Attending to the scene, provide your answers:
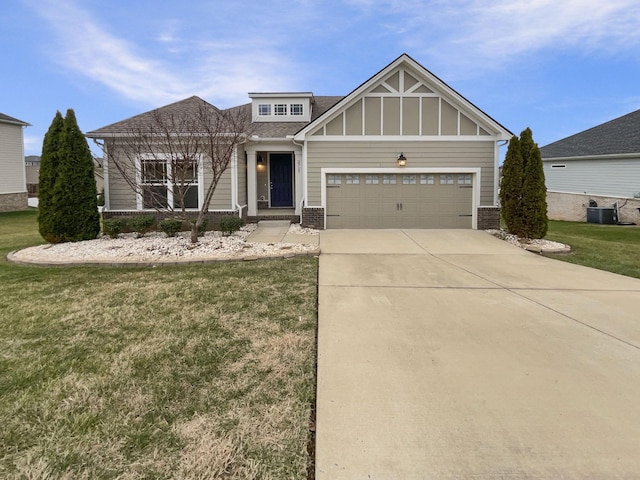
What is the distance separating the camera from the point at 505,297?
5902 mm

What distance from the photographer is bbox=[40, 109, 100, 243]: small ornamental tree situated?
10.5 metres

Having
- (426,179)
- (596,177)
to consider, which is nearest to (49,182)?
(426,179)

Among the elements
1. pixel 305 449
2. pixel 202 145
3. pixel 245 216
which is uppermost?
pixel 202 145

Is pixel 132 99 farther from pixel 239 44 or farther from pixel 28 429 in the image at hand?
pixel 28 429

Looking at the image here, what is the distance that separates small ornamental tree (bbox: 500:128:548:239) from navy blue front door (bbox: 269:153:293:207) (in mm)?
8113

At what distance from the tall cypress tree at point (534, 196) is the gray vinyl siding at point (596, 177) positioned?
11.1 metres

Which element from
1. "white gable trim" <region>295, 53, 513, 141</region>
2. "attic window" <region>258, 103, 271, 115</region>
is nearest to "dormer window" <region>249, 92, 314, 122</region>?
"attic window" <region>258, 103, 271, 115</region>

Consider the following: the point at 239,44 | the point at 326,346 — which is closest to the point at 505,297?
the point at 326,346

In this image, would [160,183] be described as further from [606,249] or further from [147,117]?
[606,249]

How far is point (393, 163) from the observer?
1314cm

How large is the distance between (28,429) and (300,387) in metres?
1.86

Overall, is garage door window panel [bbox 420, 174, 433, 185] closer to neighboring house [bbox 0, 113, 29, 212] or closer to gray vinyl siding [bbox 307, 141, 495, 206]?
gray vinyl siding [bbox 307, 141, 495, 206]

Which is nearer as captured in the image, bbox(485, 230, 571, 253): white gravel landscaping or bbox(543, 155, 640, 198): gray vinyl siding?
bbox(485, 230, 571, 253): white gravel landscaping

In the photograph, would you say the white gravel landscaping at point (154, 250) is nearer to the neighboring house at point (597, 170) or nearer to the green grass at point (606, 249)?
the green grass at point (606, 249)
